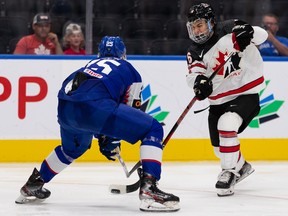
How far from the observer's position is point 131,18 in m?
7.04

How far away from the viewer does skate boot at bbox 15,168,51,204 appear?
165 inches

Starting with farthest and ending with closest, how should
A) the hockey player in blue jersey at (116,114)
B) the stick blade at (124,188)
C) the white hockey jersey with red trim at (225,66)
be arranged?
the white hockey jersey with red trim at (225,66) → the stick blade at (124,188) → the hockey player in blue jersey at (116,114)

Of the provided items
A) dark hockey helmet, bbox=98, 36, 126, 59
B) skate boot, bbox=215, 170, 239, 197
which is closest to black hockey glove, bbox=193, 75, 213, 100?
skate boot, bbox=215, 170, 239, 197

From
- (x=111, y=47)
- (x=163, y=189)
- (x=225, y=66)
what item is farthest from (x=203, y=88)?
(x=163, y=189)

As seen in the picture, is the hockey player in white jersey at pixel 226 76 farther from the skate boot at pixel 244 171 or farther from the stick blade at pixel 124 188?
the stick blade at pixel 124 188

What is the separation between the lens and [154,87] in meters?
6.24

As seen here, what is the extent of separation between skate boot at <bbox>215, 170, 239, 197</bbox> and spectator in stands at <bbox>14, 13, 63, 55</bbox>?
2164mm

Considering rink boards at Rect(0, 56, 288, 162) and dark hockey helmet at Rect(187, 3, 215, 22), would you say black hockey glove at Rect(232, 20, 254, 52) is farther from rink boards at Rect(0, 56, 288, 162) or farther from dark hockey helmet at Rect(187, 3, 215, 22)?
rink boards at Rect(0, 56, 288, 162)

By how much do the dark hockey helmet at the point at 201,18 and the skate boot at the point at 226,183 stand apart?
0.76 meters

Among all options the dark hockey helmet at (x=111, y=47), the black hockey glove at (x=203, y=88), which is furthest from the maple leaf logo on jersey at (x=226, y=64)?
the dark hockey helmet at (x=111, y=47)

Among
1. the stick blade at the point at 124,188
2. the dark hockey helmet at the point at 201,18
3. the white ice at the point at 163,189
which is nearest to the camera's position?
the white ice at the point at 163,189

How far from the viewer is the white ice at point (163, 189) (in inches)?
159

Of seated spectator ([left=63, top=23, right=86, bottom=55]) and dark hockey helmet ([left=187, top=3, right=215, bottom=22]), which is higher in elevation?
dark hockey helmet ([left=187, top=3, right=215, bottom=22])

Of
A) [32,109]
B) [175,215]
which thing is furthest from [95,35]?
[175,215]
